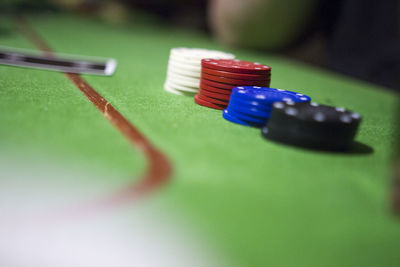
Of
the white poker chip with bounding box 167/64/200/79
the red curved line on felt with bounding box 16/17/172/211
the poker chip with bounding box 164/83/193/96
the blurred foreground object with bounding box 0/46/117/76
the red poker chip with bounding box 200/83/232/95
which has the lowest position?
the red curved line on felt with bounding box 16/17/172/211

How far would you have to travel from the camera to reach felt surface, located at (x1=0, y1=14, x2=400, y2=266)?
3.48ft

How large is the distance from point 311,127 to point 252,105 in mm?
355

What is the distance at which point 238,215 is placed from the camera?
1142 mm

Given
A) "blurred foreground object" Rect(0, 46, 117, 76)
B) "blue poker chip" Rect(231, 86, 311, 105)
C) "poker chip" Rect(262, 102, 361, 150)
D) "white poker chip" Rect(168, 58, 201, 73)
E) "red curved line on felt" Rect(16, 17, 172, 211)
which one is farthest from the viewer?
"blurred foreground object" Rect(0, 46, 117, 76)

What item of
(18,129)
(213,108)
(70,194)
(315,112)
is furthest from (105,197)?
(213,108)

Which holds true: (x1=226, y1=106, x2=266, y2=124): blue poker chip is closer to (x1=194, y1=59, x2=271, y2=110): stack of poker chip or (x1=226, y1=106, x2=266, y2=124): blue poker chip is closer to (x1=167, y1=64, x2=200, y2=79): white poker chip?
(x1=194, y1=59, x2=271, y2=110): stack of poker chip

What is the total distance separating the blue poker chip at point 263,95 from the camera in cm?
187

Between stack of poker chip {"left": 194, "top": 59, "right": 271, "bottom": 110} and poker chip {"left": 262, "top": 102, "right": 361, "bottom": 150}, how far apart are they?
0.49m

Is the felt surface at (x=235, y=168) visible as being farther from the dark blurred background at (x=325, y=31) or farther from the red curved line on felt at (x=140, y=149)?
the dark blurred background at (x=325, y=31)

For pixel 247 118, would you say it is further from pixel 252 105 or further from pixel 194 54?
pixel 194 54

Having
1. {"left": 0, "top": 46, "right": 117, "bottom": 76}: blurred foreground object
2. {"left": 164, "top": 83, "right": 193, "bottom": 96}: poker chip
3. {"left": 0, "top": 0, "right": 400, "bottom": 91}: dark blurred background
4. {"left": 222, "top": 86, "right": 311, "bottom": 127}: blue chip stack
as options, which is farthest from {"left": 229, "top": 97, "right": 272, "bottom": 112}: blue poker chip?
{"left": 0, "top": 0, "right": 400, "bottom": 91}: dark blurred background

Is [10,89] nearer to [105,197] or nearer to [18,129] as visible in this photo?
[18,129]

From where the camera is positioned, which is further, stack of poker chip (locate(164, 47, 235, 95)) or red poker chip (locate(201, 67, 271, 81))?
stack of poker chip (locate(164, 47, 235, 95))

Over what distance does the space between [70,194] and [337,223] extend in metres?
0.68
